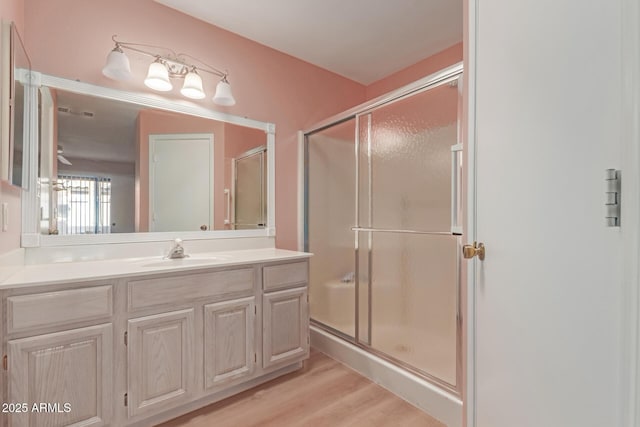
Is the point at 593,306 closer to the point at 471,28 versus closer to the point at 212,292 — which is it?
the point at 471,28

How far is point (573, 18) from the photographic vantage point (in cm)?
67

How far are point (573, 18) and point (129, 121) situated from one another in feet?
7.58

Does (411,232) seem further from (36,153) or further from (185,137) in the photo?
(36,153)

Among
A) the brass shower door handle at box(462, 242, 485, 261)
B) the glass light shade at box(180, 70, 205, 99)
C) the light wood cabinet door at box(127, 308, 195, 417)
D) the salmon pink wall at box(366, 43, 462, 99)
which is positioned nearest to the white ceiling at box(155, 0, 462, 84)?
the salmon pink wall at box(366, 43, 462, 99)

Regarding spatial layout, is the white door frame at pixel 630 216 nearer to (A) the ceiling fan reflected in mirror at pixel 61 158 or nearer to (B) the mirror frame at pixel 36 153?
(B) the mirror frame at pixel 36 153

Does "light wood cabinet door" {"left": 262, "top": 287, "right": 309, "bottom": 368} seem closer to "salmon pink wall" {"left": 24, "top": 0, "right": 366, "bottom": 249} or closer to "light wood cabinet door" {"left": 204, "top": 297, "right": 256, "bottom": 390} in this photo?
"light wood cabinet door" {"left": 204, "top": 297, "right": 256, "bottom": 390}

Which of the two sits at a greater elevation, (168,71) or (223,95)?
(168,71)

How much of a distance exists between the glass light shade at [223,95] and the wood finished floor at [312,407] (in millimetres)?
2023

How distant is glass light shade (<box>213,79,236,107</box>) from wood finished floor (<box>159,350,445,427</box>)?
6.64 feet

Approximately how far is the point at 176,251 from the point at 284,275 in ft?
2.45

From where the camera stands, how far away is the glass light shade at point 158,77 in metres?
2.01

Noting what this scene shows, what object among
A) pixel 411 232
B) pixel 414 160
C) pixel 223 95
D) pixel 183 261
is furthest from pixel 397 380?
pixel 223 95

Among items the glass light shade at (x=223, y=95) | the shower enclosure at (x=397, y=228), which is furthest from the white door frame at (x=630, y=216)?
the glass light shade at (x=223, y=95)

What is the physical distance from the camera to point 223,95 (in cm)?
228
